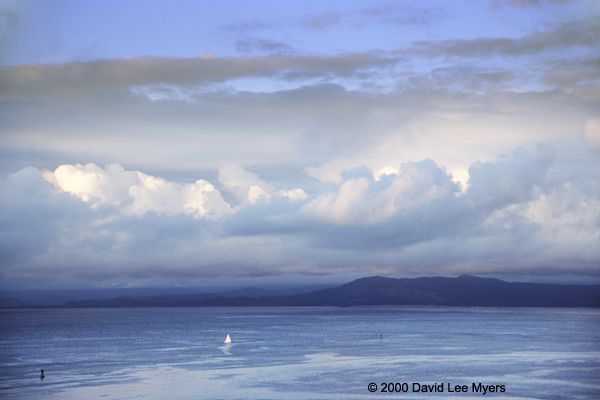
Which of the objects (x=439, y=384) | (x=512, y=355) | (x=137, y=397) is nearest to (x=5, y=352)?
(x=137, y=397)

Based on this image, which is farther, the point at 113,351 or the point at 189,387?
the point at 113,351

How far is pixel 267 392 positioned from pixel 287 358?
34858mm

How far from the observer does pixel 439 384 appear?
235 ft

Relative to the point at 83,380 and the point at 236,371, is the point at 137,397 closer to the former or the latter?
the point at 83,380

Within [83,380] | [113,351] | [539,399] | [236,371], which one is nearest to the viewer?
[539,399]

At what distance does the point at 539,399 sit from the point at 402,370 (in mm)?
24361

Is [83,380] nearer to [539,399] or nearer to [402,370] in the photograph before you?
[402,370]

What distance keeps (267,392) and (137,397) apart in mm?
14189

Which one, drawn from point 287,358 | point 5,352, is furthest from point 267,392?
point 5,352

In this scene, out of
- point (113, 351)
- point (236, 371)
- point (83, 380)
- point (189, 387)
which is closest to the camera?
point (189, 387)

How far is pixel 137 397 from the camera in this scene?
62688mm

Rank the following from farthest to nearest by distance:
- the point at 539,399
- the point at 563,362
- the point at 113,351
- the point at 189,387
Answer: the point at 113,351 → the point at 563,362 → the point at 189,387 → the point at 539,399

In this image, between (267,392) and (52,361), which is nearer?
(267,392)

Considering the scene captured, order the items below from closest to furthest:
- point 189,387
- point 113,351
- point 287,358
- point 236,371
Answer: point 189,387 → point 236,371 → point 287,358 → point 113,351
